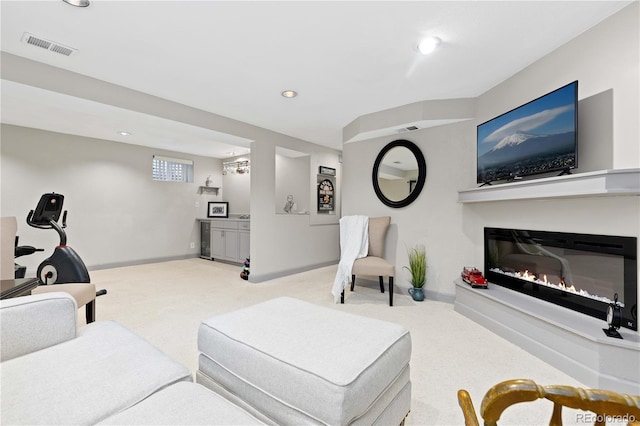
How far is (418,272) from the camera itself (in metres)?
3.51

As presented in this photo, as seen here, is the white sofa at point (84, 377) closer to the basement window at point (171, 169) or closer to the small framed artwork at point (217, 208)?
the basement window at point (171, 169)

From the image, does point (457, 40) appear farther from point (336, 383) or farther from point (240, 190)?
point (240, 190)

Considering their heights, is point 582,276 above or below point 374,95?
below

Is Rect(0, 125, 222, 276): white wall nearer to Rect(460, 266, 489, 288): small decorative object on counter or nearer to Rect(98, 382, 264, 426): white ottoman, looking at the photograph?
Rect(98, 382, 264, 426): white ottoman

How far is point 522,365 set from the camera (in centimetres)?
203

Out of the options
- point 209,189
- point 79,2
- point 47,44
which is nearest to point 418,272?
point 79,2

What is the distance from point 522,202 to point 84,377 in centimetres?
323

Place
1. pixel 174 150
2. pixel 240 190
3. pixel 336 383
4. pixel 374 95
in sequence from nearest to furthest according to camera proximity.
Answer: pixel 336 383
pixel 374 95
pixel 174 150
pixel 240 190

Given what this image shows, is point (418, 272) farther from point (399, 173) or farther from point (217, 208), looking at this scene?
point (217, 208)

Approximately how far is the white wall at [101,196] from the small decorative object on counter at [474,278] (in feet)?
18.3

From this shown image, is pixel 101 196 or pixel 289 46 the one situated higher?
pixel 289 46

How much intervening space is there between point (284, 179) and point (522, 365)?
14.9 feet

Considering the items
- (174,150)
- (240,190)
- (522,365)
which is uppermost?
(174,150)

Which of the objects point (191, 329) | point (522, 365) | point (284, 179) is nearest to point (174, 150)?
point (284, 179)
